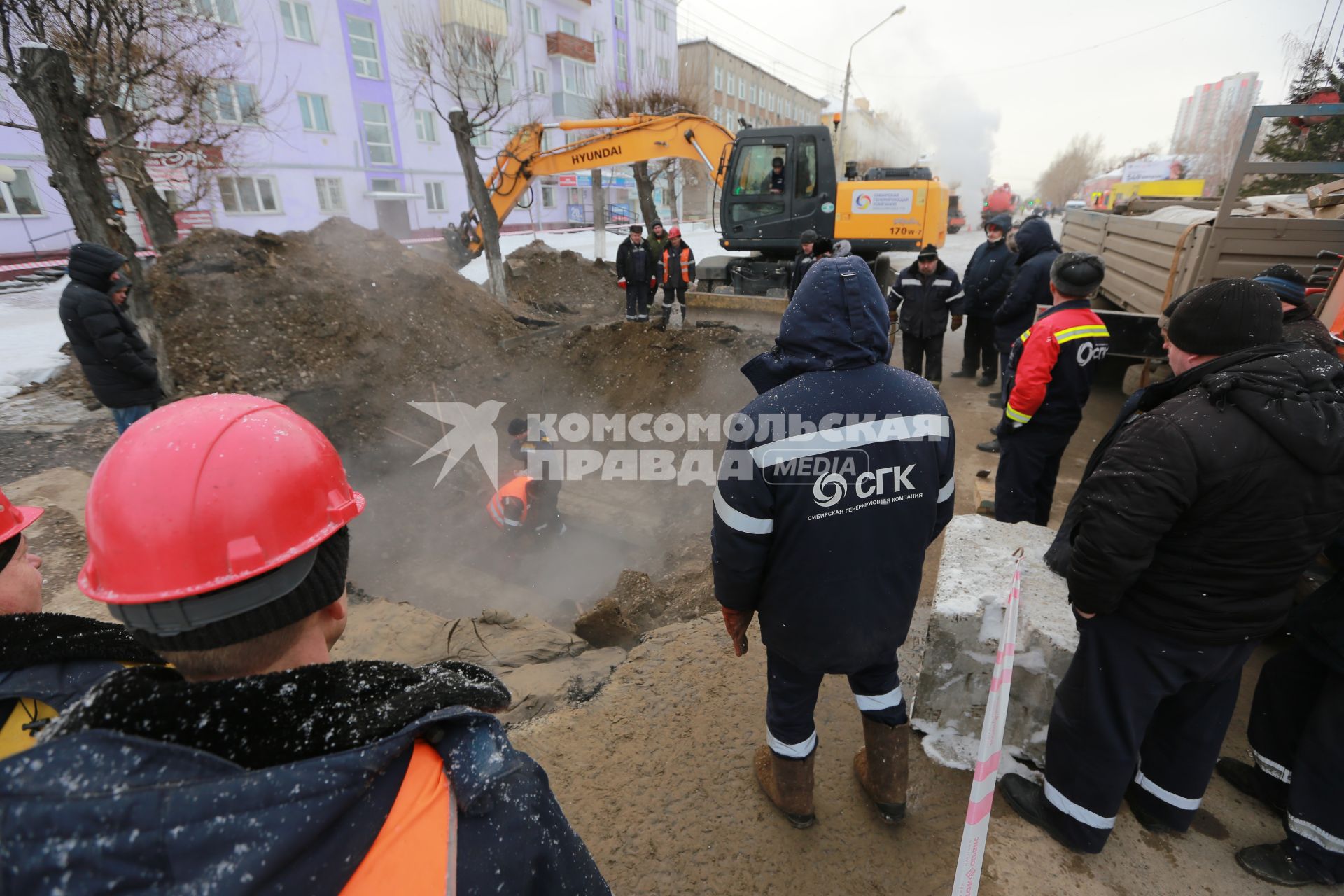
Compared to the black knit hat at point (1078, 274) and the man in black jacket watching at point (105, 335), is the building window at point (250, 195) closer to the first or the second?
the man in black jacket watching at point (105, 335)

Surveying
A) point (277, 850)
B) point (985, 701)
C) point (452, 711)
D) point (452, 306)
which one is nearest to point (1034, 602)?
point (985, 701)

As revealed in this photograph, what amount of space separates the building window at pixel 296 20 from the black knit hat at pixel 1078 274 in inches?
969

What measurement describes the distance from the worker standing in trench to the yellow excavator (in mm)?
8455

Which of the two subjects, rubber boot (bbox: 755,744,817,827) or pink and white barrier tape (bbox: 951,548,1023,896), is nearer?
pink and white barrier tape (bbox: 951,548,1023,896)

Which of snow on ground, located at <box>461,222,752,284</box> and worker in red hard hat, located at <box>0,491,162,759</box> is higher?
worker in red hard hat, located at <box>0,491,162,759</box>

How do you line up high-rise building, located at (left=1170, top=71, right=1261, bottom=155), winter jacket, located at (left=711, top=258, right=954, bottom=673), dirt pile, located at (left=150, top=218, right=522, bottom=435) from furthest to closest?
1. high-rise building, located at (left=1170, top=71, right=1261, bottom=155)
2. dirt pile, located at (left=150, top=218, right=522, bottom=435)
3. winter jacket, located at (left=711, top=258, right=954, bottom=673)

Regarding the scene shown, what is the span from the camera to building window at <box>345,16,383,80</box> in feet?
70.3

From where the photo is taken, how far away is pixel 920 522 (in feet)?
6.55

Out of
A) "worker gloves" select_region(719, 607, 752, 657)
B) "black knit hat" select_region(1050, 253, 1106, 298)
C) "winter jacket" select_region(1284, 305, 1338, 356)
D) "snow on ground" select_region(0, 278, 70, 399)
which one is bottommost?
"snow on ground" select_region(0, 278, 70, 399)

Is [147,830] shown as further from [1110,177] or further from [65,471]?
[1110,177]

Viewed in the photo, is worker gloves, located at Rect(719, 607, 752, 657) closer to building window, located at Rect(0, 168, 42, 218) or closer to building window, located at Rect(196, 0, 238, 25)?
building window, located at Rect(196, 0, 238, 25)

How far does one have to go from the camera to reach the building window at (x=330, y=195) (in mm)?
21719

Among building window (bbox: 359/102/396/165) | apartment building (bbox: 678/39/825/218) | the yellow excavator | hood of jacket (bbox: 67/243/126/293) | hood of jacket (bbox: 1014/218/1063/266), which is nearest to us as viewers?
hood of jacket (bbox: 67/243/126/293)

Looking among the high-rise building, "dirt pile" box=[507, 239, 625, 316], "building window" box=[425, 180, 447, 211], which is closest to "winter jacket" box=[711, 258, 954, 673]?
"dirt pile" box=[507, 239, 625, 316]
